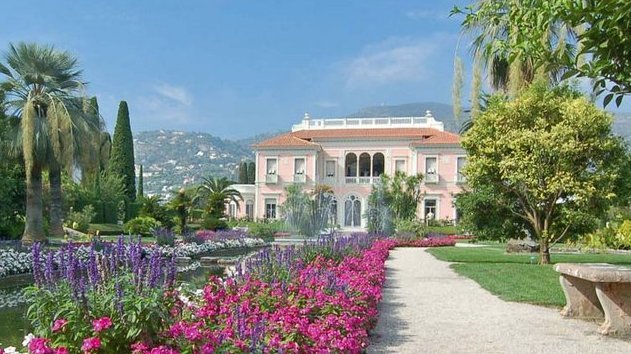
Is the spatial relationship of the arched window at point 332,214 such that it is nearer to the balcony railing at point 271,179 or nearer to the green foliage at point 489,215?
the balcony railing at point 271,179

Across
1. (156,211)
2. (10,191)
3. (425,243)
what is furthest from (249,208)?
(10,191)

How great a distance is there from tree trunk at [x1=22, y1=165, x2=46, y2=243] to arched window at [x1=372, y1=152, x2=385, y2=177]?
4035 centimetres

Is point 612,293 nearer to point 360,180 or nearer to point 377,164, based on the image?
point 360,180

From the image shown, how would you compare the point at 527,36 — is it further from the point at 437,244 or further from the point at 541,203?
the point at 437,244

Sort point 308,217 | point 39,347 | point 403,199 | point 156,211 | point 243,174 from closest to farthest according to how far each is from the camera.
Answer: point 39,347, point 308,217, point 156,211, point 403,199, point 243,174

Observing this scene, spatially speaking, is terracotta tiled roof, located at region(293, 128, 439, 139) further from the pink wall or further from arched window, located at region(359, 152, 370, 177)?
arched window, located at region(359, 152, 370, 177)

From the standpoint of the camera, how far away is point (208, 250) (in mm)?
22188

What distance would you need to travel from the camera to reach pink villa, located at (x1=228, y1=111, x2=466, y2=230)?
55.5 meters

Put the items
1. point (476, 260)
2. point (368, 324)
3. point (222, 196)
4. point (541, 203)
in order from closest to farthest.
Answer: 1. point (368, 324)
2. point (541, 203)
3. point (476, 260)
4. point (222, 196)

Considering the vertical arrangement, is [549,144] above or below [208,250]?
above

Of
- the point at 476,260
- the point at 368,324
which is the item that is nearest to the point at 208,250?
the point at 476,260

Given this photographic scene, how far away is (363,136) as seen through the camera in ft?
189

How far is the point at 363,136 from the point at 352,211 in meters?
6.56

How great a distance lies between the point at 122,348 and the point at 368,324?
3942 millimetres
